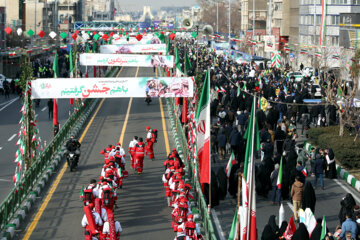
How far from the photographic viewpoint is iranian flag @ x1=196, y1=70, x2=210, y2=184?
1802cm

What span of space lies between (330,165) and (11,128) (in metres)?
17.8

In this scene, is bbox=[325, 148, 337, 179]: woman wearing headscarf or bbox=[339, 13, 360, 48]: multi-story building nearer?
bbox=[325, 148, 337, 179]: woman wearing headscarf

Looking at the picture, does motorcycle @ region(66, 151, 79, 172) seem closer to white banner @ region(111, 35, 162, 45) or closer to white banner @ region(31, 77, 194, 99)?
white banner @ region(31, 77, 194, 99)

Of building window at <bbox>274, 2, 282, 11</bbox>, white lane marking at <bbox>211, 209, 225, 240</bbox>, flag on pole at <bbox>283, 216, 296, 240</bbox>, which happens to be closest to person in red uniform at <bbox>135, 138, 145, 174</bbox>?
white lane marking at <bbox>211, 209, 225, 240</bbox>

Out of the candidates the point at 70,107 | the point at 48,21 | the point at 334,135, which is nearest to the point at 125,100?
the point at 70,107

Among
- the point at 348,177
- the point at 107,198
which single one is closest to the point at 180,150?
the point at 348,177

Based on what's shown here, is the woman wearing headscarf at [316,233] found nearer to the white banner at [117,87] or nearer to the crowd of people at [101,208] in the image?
the crowd of people at [101,208]

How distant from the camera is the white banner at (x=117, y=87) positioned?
2783 cm

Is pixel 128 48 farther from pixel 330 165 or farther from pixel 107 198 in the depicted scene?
pixel 107 198

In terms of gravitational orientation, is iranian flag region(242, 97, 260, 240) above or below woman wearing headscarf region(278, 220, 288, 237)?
above

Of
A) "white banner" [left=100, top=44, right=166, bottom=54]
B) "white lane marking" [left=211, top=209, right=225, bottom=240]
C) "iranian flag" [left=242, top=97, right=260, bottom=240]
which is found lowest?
"white lane marking" [left=211, top=209, right=225, bottom=240]

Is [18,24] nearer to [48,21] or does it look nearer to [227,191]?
[48,21]

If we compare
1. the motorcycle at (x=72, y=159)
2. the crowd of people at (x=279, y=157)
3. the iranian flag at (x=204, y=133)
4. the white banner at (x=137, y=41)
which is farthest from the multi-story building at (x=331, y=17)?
the iranian flag at (x=204, y=133)

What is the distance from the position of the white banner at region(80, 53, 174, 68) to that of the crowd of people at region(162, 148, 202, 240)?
23787 mm
